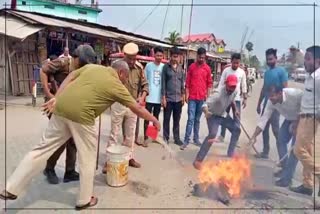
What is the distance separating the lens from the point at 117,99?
3.38 m

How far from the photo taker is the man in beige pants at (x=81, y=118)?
3.36m

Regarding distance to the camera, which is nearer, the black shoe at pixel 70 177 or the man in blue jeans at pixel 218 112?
the black shoe at pixel 70 177

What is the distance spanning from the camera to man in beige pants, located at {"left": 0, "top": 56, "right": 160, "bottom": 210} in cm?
336

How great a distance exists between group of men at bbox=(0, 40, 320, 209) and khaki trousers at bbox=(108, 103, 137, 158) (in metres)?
0.01

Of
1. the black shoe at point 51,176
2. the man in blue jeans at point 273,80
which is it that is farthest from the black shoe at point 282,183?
the black shoe at point 51,176

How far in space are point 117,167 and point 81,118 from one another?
3.23 ft

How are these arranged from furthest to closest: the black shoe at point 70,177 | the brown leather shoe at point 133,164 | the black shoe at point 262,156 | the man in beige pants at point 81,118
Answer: the black shoe at point 262,156
the brown leather shoe at point 133,164
the black shoe at point 70,177
the man in beige pants at point 81,118

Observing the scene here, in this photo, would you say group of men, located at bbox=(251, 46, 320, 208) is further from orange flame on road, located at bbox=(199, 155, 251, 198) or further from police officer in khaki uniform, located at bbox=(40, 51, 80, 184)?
police officer in khaki uniform, located at bbox=(40, 51, 80, 184)

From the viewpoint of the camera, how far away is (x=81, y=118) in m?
3.39

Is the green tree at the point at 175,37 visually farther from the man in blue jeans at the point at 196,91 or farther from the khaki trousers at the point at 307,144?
the khaki trousers at the point at 307,144

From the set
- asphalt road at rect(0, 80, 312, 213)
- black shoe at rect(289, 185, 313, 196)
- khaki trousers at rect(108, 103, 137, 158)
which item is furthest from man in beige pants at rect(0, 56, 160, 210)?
black shoe at rect(289, 185, 313, 196)

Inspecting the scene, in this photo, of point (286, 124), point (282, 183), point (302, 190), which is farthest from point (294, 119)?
point (302, 190)

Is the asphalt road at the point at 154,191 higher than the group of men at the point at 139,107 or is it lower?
lower

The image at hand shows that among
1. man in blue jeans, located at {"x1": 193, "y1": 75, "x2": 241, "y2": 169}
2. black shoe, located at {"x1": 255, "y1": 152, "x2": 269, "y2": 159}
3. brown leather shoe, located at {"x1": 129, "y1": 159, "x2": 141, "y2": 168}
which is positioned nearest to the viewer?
man in blue jeans, located at {"x1": 193, "y1": 75, "x2": 241, "y2": 169}
